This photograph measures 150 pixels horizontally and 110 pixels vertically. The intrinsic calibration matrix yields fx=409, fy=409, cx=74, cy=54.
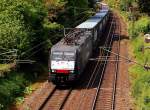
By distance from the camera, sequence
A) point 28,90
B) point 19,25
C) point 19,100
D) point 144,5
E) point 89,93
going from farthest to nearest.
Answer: point 144,5 < point 19,25 < point 28,90 < point 89,93 < point 19,100

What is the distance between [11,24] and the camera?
36219 millimetres

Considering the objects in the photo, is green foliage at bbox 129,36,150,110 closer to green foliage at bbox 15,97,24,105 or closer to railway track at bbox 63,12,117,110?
railway track at bbox 63,12,117,110

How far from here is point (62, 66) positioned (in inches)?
1355

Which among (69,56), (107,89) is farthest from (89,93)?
(69,56)

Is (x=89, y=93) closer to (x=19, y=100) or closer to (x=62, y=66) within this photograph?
(x=62, y=66)

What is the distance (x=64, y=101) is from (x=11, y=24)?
357 inches

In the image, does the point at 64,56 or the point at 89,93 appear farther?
the point at 64,56

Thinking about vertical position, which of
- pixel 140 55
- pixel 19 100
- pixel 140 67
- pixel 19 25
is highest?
pixel 19 25

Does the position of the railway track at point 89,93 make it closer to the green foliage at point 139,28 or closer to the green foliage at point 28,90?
the green foliage at point 28,90

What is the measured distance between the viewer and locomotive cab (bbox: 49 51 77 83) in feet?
113

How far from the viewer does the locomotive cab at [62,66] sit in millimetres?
34375

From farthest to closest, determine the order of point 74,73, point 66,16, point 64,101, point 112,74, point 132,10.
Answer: point 132,10 → point 66,16 → point 112,74 → point 74,73 → point 64,101

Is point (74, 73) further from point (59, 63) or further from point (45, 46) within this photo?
point (45, 46)

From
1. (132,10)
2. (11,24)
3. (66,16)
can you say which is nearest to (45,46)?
(11,24)
